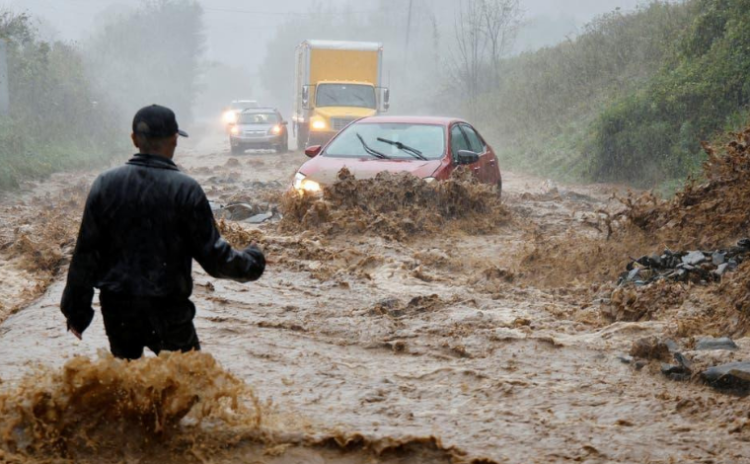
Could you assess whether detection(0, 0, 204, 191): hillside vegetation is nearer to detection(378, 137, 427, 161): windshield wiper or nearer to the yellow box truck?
the yellow box truck

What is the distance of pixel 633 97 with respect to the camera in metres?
21.0

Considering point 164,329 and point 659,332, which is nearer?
point 164,329

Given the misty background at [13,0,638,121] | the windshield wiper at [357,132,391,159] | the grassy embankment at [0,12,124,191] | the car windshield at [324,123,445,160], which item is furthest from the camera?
the misty background at [13,0,638,121]

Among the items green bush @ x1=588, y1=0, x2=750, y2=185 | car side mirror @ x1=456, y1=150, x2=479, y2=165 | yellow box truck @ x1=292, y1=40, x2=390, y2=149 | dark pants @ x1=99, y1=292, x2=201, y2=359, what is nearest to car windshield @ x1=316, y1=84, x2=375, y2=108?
yellow box truck @ x1=292, y1=40, x2=390, y2=149

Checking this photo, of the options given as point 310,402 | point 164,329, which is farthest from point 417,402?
→ point 164,329

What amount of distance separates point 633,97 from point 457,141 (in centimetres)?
950

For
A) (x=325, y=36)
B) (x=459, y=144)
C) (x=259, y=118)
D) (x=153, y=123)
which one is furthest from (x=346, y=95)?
(x=325, y=36)

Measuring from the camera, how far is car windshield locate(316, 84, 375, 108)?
93.7 ft

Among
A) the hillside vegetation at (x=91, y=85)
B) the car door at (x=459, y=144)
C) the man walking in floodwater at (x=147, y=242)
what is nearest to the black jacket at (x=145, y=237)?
the man walking in floodwater at (x=147, y=242)

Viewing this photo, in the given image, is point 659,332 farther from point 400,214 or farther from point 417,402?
point 400,214

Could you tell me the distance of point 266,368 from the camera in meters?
6.35

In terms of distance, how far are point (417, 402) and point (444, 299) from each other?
2.93 m

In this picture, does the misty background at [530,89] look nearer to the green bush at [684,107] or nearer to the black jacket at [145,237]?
the green bush at [684,107]

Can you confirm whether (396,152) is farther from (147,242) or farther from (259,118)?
(259,118)
